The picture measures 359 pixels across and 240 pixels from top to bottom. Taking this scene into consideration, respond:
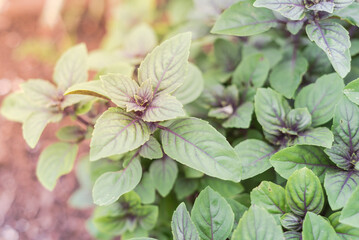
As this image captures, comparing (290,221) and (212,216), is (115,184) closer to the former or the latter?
(212,216)

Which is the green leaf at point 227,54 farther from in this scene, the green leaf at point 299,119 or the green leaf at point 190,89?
the green leaf at point 299,119

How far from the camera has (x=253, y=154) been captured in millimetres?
970

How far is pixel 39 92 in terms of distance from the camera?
1.11 meters

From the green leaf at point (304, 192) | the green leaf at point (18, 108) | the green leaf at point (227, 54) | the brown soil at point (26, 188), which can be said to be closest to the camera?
the green leaf at point (304, 192)

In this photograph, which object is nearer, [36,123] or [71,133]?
[36,123]

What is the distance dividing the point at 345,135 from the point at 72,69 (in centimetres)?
82

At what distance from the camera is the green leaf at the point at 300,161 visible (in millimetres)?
885

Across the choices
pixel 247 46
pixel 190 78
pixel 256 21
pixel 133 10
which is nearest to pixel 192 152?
pixel 190 78

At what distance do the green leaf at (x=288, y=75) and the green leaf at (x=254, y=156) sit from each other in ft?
0.63

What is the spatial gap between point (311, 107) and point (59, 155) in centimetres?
79

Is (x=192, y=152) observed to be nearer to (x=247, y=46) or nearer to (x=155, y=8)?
(x=247, y=46)

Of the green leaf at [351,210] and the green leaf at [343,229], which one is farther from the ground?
the green leaf at [351,210]

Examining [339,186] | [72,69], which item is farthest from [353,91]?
[72,69]

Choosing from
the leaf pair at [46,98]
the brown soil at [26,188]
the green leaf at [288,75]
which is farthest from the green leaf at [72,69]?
the brown soil at [26,188]
